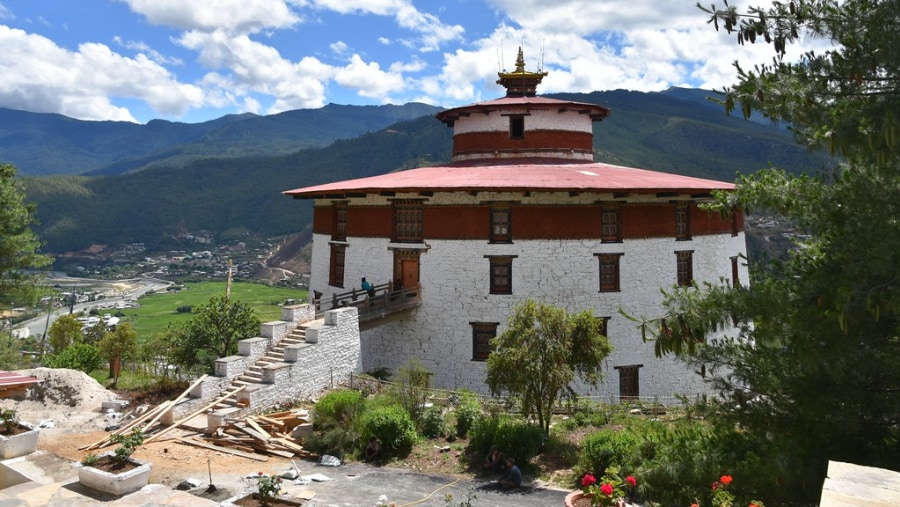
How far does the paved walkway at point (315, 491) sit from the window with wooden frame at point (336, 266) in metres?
12.4

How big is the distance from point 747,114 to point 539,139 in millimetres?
20901

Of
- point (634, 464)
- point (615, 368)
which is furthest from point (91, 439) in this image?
point (615, 368)

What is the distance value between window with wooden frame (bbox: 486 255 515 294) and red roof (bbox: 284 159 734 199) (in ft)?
8.62

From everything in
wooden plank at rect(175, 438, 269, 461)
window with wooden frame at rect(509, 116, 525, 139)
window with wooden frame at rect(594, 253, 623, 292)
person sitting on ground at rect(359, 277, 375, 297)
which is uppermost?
window with wooden frame at rect(509, 116, 525, 139)

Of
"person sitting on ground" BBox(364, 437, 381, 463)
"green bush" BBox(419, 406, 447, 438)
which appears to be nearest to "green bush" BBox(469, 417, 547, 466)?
"green bush" BBox(419, 406, 447, 438)

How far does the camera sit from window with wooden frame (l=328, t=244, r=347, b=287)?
2680 centimetres

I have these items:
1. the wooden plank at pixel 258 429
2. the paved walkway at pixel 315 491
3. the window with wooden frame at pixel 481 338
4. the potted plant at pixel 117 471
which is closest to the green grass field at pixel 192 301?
the window with wooden frame at pixel 481 338

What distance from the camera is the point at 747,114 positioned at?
9375mm

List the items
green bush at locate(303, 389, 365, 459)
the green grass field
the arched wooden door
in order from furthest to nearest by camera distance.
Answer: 1. the green grass field
2. the arched wooden door
3. green bush at locate(303, 389, 365, 459)

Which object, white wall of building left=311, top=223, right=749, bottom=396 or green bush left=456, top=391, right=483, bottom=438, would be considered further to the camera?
white wall of building left=311, top=223, right=749, bottom=396

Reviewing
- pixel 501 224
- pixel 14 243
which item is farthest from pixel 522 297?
pixel 14 243

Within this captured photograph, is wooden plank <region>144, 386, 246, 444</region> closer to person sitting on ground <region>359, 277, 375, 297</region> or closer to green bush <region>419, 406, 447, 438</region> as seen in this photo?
green bush <region>419, 406, 447, 438</region>

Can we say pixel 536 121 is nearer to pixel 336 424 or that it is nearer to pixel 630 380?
pixel 630 380

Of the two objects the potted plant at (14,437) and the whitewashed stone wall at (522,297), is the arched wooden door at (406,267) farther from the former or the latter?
the potted plant at (14,437)
